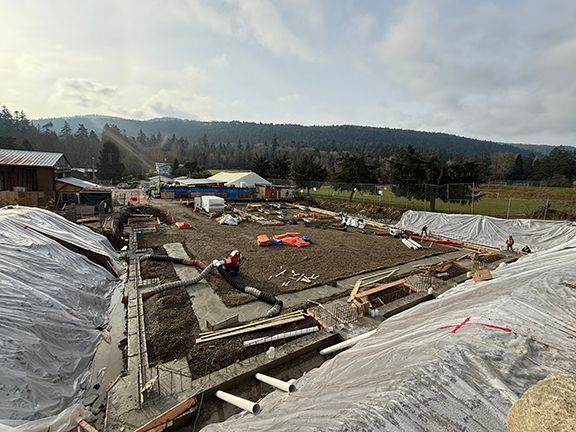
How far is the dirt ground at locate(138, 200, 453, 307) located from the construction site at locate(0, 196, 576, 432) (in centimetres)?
13

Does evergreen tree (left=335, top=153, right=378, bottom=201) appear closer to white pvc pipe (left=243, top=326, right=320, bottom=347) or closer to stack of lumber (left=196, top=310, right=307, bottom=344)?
stack of lumber (left=196, top=310, right=307, bottom=344)

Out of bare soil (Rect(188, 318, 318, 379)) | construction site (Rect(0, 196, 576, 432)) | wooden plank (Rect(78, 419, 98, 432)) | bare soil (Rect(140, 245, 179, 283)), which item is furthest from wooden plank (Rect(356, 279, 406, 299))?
wooden plank (Rect(78, 419, 98, 432))

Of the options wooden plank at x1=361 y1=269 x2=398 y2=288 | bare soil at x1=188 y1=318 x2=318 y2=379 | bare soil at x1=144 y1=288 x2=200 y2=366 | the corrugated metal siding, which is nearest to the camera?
bare soil at x1=188 y1=318 x2=318 y2=379

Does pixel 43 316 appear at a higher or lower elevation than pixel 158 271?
higher

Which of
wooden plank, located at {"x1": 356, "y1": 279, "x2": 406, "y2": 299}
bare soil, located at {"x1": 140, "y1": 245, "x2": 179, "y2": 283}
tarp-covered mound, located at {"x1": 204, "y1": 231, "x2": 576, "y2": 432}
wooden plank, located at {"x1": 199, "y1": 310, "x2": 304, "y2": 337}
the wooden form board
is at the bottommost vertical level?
bare soil, located at {"x1": 140, "y1": 245, "x2": 179, "y2": 283}

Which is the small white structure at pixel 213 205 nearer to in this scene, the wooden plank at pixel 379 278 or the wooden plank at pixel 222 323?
the wooden plank at pixel 379 278

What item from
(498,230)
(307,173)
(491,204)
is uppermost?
(307,173)

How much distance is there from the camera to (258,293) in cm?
907

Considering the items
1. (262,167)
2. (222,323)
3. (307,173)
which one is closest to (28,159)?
(222,323)

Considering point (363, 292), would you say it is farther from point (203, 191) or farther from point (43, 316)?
point (203, 191)

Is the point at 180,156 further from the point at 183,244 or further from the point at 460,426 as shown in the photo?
the point at 460,426

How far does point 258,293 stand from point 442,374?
264 inches

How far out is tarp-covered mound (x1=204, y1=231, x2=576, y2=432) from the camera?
256cm

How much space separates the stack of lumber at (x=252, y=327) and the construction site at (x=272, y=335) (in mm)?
52
